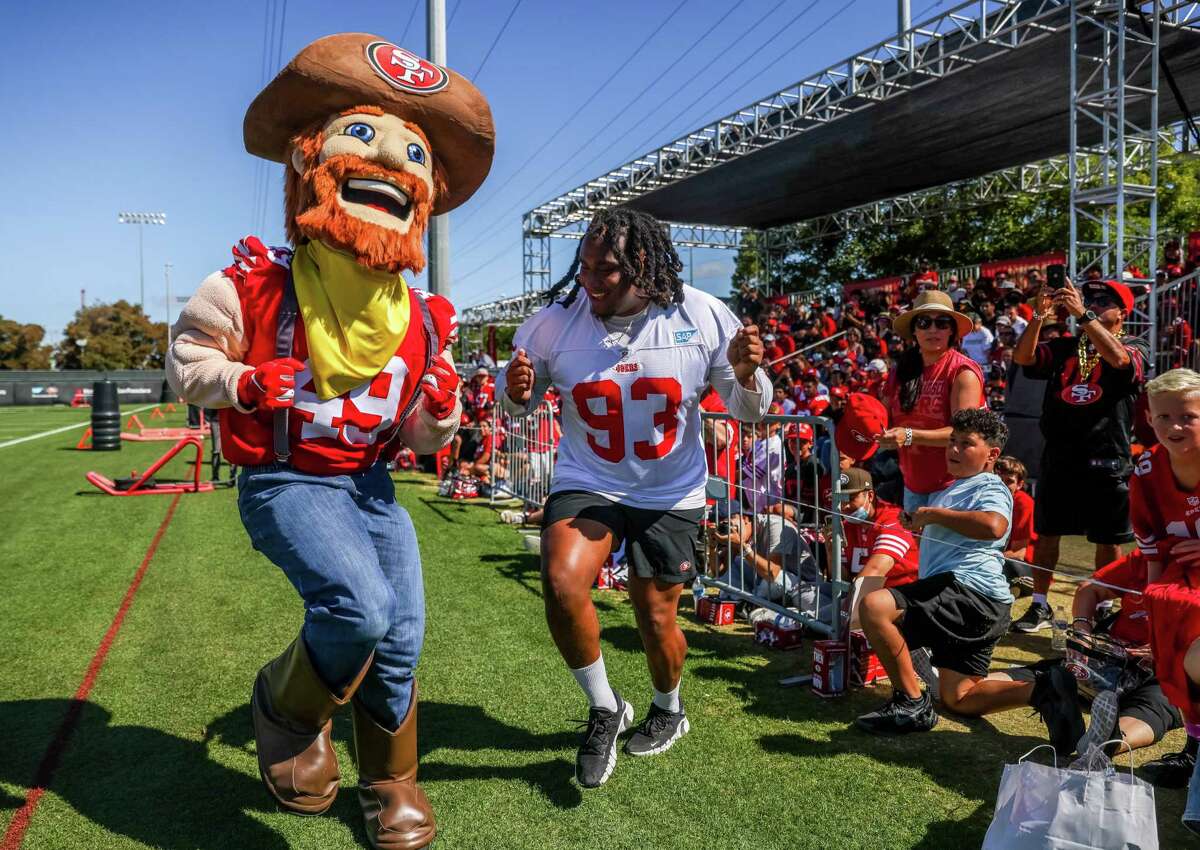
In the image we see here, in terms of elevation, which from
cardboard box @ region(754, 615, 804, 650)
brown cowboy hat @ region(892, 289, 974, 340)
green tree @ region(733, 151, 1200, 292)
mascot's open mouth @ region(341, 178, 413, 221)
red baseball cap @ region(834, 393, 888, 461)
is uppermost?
green tree @ region(733, 151, 1200, 292)

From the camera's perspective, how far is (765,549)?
5113 mm

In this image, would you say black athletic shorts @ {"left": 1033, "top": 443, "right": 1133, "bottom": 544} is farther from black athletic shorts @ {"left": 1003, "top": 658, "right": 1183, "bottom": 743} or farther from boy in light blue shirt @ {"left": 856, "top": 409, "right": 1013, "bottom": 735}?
black athletic shorts @ {"left": 1003, "top": 658, "right": 1183, "bottom": 743}

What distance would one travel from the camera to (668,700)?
3.31 meters

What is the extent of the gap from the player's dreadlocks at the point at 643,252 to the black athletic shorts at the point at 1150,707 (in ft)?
6.30

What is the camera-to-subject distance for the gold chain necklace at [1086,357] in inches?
194

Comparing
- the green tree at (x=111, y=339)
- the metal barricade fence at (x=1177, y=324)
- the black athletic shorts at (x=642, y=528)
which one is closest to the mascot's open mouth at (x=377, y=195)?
the black athletic shorts at (x=642, y=528)

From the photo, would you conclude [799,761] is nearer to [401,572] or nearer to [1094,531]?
[401,572]

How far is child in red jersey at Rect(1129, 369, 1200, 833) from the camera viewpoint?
2.66 metres

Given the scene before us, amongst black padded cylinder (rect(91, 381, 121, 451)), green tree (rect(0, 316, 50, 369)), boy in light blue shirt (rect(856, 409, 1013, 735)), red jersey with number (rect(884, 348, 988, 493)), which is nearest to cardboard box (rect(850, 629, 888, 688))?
boy in light blue shirt (rect(856, 409, 1013, 735))

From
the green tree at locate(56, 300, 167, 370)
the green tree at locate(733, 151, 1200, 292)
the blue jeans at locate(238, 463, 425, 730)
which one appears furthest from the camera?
the green tree at locate(56, 300, 167, 370)

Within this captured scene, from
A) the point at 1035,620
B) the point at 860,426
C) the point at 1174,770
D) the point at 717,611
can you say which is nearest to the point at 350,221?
the point at 860,426

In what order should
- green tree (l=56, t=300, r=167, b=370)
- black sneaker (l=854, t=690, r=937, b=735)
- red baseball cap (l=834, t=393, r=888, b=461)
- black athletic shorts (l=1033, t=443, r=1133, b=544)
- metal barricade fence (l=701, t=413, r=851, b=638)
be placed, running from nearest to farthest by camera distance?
1. black sneaker (l=854, t=690, r=937, b=735)
2. red baseball cap (l=834, t=393, r=888, b=461)
3. metal barricade fence (l=701, t=413, r=851, b=638)
4. black athletic shorts (l=1033, t=443, r=1133, b=544)
5. green tree (l=56, t=300, r=167, b=370)

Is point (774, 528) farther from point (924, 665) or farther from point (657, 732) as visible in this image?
point (657, 732)

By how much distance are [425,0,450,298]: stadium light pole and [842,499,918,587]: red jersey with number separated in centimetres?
882
